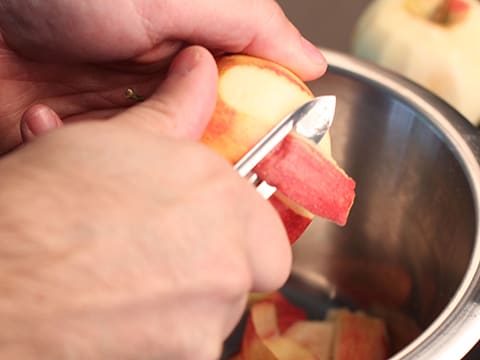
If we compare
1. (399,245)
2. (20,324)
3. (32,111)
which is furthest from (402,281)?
(20,324)

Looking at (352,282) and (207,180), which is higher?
(207,180)

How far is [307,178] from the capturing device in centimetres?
55

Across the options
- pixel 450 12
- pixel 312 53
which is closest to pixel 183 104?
pixel 312 53

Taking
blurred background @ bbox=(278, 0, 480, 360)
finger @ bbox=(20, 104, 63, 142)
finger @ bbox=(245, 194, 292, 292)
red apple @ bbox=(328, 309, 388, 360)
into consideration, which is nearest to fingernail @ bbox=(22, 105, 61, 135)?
finger @ bbox=(20, 104, 63, 142)

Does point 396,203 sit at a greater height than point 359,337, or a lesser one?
greater

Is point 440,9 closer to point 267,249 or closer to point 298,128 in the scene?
point 298,128

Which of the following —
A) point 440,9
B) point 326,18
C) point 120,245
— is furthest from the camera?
point 326,18

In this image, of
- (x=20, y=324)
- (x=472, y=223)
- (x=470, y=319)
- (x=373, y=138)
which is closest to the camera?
(x=20, y=324)

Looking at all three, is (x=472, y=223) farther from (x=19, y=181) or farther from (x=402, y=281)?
(x=19, y=181)

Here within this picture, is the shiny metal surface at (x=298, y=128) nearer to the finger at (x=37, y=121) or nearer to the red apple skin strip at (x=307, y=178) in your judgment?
the red apple skin strip at (x=307, y=178)

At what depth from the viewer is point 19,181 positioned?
401mm

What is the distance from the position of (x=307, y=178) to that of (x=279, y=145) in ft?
0.10

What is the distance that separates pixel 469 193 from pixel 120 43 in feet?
1.02

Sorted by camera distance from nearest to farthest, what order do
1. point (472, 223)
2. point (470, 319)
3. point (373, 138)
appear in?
point (470, 319)
point (472, 223)
point (373, 138)
